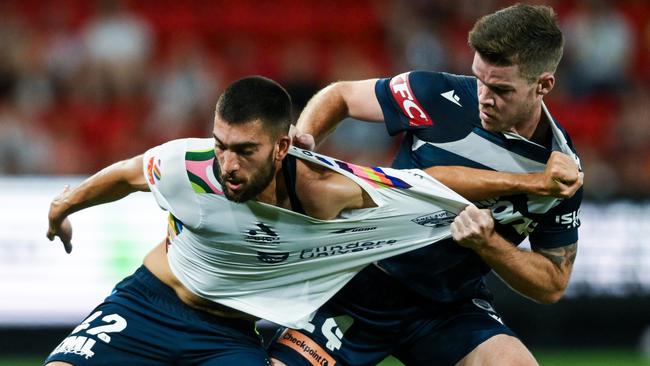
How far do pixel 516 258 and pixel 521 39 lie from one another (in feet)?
3.16

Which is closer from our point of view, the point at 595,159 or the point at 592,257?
the point at 592,257

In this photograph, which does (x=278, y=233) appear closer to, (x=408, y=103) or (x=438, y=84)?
(x=408, y=103)

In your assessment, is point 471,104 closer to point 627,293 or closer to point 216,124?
point 216,124

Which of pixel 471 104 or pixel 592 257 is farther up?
pixel 471 104

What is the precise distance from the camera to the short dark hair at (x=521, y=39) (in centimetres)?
467

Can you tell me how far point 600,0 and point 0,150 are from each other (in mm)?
7112

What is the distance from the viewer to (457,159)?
499cm

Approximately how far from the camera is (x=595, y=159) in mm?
11406

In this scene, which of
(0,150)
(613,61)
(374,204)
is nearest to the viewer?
(374,204)

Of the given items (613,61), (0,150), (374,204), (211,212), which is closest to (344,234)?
(374,204)

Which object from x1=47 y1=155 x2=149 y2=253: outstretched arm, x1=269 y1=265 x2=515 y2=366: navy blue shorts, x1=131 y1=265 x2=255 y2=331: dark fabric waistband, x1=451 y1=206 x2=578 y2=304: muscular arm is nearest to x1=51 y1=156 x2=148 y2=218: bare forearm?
x1=47 y1=155 x2=149 y2=253: outstretched arm

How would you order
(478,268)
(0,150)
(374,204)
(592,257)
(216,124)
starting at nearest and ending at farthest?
1. (216,124)
2. (374,204)
3. (478,268)
4. (592,257)
5. (0,150)

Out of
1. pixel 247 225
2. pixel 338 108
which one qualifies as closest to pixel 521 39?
pixel 338 108

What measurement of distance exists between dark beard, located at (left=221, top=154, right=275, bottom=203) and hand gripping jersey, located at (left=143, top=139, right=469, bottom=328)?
7 cm
